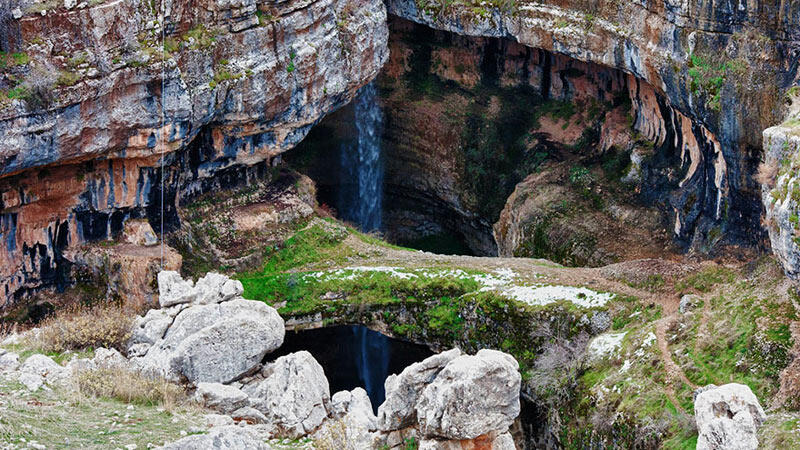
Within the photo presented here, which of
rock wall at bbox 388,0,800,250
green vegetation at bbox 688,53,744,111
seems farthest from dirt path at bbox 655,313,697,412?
green vegetation at bbox 688,53,744,111

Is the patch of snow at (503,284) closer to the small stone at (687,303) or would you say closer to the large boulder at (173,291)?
the small stone at (687,303)

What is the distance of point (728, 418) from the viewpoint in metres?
22.0

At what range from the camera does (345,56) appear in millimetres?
42750

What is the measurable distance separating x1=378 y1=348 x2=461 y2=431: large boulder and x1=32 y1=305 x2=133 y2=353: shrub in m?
10.8

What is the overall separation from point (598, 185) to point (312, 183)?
1096 centimetres

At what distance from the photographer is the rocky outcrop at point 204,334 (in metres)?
30.6

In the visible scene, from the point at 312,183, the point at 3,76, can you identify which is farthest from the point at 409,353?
the point at 3,76

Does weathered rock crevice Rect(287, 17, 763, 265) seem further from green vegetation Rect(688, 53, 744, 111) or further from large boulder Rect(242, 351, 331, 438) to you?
large boulder Rect(242, 351, 331, 438)

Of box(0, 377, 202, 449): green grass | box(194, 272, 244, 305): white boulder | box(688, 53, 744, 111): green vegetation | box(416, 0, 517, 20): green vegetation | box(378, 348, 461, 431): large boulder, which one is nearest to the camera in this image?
box(0, 377, 202, 449): green grass

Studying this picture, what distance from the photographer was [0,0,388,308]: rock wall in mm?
33812

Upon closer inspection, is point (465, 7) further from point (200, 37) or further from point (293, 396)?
point (293, 396)

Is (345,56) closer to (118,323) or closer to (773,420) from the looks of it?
(118,323)

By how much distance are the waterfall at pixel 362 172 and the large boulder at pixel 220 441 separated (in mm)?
26032

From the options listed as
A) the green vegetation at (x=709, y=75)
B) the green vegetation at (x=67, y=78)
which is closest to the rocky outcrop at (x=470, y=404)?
the green vegetation at (x=709, y=75)
